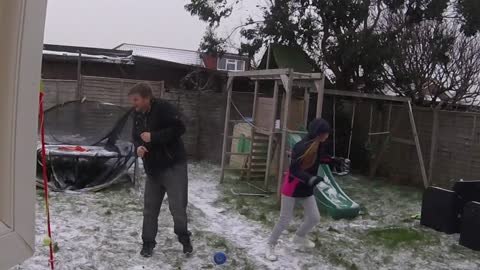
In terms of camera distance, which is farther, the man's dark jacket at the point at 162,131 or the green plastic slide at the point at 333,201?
the green plastic slide at the point at 333,201

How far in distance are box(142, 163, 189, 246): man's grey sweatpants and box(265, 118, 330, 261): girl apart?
1.01m

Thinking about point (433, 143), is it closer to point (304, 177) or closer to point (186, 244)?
point (304, 177)

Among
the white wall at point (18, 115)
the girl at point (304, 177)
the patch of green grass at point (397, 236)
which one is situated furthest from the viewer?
the patch of green grass at point (397, 236)

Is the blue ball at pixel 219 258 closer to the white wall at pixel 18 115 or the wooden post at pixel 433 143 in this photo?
the white wall at pixel 18 115

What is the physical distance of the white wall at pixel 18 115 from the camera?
913mm

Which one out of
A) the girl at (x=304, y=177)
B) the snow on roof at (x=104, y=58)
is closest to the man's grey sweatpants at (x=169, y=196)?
the girl at (x=304, y=177)

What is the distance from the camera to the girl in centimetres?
515

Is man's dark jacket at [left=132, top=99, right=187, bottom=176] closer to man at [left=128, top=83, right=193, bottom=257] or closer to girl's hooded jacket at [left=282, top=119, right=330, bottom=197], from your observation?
man at [left=128, top=83, right=193, bottom=257]

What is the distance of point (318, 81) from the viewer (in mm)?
8078

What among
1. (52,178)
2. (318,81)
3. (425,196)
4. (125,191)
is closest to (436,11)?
(318,81)

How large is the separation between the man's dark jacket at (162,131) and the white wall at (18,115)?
362 centimetres

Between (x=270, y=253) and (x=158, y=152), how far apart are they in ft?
5.27

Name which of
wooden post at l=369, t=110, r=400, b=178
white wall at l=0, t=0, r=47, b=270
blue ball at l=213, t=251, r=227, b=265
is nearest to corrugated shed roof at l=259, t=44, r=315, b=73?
wooden post at l=369, t=110, r=400, b=178

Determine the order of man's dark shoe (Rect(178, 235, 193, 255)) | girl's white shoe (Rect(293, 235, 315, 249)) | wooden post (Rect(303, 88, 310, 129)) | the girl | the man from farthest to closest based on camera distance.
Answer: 1. wooden post (Rect(303, 88, 310, 129))
2. girl's white shoe (Rect(293, 235, 315, 249))
3. the girl
4. man's dark shoe (Rect(178, 235, 193, 255))
5. the man
